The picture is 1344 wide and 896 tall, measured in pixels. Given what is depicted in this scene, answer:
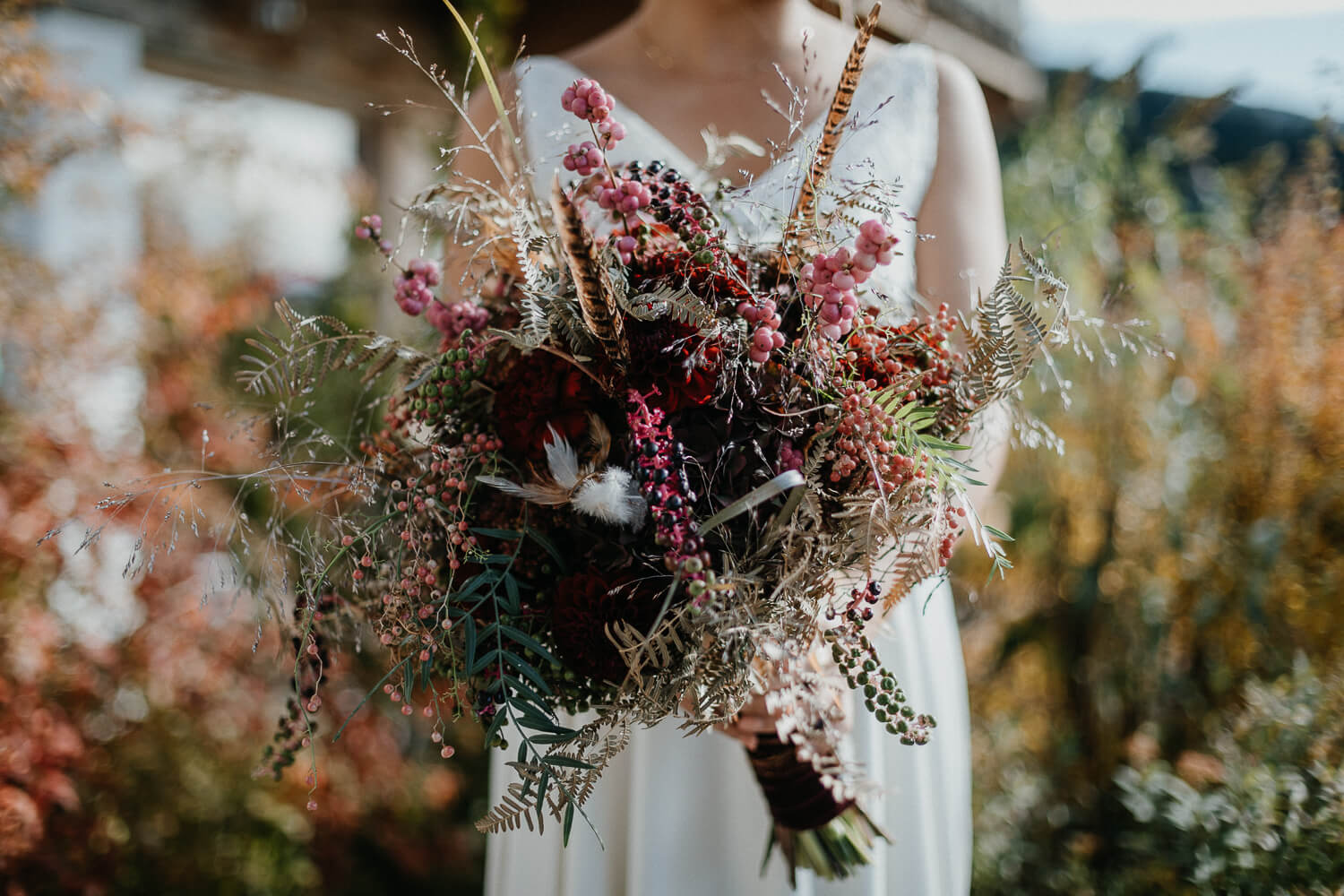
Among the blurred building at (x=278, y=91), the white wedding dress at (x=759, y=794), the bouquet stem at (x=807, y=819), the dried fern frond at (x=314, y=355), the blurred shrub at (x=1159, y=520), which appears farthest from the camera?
the blurred building at (x=278, y=91)

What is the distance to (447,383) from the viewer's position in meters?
1.00

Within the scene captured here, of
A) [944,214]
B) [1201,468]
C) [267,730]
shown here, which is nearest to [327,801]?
[267,730]

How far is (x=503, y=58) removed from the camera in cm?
305

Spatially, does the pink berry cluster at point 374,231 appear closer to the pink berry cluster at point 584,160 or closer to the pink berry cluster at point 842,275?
the pink berry cluster at point 584,160

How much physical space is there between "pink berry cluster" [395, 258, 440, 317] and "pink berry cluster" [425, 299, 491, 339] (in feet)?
0.04

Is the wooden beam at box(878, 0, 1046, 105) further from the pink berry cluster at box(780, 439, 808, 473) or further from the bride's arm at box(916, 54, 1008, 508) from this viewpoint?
the pink berry cluster at box(780, 439, 808, 473)

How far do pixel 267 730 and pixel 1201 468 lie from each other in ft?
8.64

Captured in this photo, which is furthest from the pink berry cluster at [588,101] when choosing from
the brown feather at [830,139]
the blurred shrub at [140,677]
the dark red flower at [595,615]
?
the blurred shrub at [140,677]

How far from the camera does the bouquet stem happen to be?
1.11 metres

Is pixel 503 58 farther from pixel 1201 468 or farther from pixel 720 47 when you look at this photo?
pixel 1201 468

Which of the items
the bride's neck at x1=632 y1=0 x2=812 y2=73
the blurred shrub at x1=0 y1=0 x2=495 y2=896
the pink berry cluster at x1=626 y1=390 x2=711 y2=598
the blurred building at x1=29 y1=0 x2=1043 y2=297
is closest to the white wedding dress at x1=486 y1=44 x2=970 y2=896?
the bride's neck at x1=632 y1=0 x2=812 y2=73

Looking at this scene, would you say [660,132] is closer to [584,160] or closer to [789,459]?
[584,160]

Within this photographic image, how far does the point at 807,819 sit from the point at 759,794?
→ 206mm

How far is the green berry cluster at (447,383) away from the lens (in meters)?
0.99
